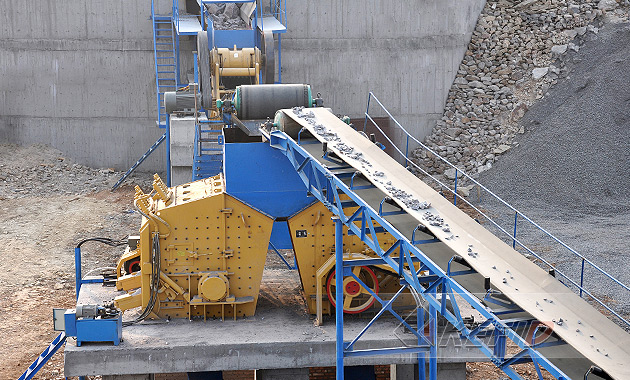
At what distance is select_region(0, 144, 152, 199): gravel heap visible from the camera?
22.2m

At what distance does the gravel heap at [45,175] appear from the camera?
22.2 meters

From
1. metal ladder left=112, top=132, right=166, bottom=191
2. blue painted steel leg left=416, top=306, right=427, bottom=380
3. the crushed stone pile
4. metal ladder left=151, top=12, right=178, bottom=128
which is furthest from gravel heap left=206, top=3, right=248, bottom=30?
blue painted steel leg left=416, top=306, right=427, bottom=380

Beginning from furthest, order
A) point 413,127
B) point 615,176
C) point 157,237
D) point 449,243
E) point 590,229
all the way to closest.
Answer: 1. point 413,127
2. point 615,176
3. point 590,229
4. point 157,237
5. point 449,243

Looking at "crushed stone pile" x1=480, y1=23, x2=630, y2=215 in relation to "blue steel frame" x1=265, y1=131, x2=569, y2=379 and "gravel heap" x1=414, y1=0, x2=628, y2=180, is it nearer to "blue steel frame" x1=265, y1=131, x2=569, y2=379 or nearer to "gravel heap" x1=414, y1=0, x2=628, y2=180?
"gravel heap" x1=414, y1=0, x2=628, y2=180

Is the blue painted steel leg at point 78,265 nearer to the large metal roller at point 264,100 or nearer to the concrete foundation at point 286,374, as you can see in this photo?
the large metal roller at point 264,100

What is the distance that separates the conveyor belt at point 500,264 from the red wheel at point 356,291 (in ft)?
6.22

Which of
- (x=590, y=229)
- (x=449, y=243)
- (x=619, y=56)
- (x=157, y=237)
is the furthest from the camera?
(x=619, y=56)

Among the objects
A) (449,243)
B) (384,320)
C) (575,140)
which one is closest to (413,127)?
(575,140)

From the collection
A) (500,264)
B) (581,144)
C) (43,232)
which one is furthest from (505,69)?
(500,264)

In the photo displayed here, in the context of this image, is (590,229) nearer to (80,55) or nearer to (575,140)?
(575,140)

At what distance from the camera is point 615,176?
20.8m

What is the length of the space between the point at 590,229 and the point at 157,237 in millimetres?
10956

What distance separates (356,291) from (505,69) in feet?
47.6

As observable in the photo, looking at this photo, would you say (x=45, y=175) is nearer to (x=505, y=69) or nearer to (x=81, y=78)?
(x=81, y=78)
